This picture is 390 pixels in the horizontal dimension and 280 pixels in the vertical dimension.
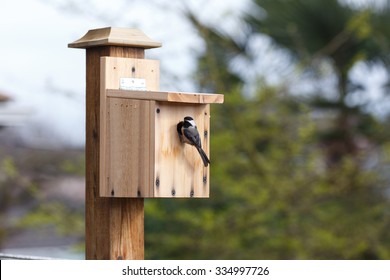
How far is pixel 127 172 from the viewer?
10.3 feet

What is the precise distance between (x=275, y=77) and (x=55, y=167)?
2526 millimetres

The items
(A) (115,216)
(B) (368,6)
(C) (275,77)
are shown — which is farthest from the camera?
(B) (368,6)

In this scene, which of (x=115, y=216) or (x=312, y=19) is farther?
(x=312, y=19)

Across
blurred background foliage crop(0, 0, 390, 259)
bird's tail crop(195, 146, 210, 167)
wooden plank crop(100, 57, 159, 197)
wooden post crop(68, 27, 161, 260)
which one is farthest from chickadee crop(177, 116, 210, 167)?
blurred background foliage crop(0, 0, 390, 259)

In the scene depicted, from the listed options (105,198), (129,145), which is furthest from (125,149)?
(105,198)

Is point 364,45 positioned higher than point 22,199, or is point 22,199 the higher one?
point 364,45

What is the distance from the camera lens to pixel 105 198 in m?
3.15

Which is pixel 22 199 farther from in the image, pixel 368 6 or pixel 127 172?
pixel 127 172

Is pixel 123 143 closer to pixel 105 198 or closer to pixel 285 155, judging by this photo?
pixel 105 198

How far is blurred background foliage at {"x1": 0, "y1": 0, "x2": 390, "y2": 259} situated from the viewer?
26.3ft

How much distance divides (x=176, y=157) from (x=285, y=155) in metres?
4.96

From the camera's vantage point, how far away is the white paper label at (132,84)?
322 cm
